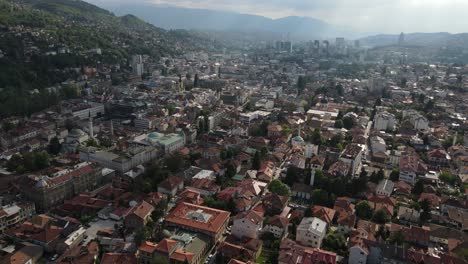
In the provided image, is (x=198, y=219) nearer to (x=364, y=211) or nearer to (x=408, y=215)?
(x=364, y=211)

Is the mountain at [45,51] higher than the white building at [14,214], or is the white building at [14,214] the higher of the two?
the mountain at [45,51]

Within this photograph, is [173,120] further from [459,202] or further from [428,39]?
[428,39]

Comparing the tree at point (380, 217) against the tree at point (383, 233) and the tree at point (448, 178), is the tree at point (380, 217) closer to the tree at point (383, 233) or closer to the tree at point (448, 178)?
the tree at point (383, 233)

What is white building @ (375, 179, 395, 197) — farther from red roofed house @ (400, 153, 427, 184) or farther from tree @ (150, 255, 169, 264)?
tree @ (150, 255, 169, 264)

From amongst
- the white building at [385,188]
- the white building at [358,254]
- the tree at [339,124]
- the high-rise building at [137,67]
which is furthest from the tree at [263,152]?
the high-rise building at [137,67]

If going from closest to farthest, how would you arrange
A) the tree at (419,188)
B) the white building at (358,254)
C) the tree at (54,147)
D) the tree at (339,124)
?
1. the white building at (358,254)
2. the tree at (419,188)
3. the tree at (54,147)
4. the tree at (339,124)

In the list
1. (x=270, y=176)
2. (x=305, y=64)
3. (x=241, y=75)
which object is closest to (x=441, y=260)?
(x=270, y=176)
